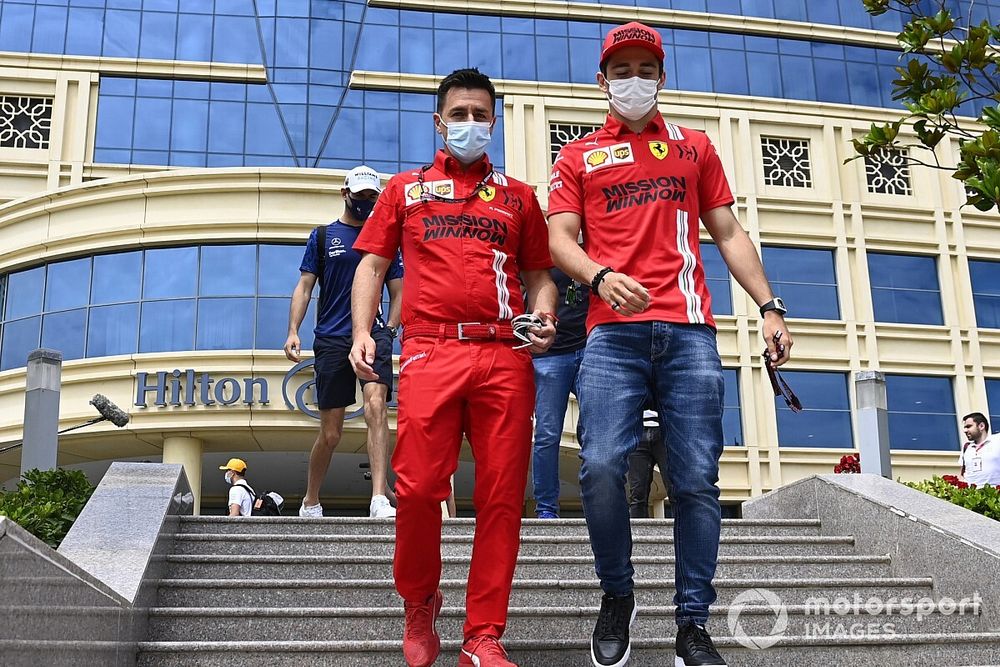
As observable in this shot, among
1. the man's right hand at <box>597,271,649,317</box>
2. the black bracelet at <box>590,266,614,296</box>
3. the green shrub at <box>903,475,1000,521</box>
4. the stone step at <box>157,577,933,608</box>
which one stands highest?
the black bracelet at <box>590,266,614,296</box>

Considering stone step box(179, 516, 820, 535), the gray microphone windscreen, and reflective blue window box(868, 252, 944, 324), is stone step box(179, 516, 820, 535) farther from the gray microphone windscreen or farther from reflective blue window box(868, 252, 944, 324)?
reflective blue window box(868, 252, 944, 324)

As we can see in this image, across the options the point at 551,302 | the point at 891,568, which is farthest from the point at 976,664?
the point at 551,302

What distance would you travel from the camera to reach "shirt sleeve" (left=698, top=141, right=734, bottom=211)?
4.62m

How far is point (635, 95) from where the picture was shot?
4508mm

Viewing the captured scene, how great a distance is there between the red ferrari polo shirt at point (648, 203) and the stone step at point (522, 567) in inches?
77.7

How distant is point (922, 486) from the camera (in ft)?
27.0

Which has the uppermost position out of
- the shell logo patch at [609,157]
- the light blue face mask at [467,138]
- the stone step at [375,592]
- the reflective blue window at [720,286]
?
the reflective blue window at [720,286]

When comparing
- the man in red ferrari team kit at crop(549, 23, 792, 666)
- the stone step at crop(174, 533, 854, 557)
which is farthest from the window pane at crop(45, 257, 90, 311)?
the man in red ferrari team kit at crop(549, 23, 792, 666)

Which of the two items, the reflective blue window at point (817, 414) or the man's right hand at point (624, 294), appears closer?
the man's right hand at point (624, 294)

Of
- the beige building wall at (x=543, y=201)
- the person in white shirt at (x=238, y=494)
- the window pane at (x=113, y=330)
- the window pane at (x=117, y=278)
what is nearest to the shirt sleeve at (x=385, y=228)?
the person in white shirt at (x=238, y=494)

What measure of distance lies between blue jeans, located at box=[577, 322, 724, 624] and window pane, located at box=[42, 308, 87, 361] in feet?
67.9

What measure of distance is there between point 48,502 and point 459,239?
314 cm

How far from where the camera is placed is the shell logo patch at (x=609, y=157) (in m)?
4.51

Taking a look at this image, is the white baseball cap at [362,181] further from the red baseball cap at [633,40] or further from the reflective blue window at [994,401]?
the reflective blue window at [994,401]
